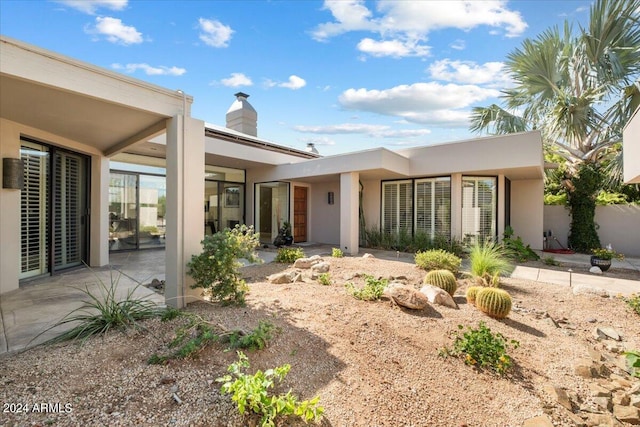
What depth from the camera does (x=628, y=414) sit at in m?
2.71

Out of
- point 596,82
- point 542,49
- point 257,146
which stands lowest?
point 257,146

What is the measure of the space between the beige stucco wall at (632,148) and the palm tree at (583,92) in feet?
13.5

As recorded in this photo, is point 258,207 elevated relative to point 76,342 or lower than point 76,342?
elevated

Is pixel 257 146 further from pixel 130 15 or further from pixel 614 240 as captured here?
pixel 614 240

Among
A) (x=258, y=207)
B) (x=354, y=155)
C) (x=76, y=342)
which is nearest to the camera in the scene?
(x=76, y=342)

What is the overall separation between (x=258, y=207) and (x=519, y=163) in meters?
9.13

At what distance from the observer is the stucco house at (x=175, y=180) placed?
409cm

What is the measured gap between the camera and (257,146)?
11703mm

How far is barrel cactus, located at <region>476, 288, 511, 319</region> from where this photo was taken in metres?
4.41

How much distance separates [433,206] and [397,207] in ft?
4.40

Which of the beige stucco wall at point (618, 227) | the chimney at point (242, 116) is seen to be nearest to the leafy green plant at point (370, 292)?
the beige stucco wall at point (618, 227)

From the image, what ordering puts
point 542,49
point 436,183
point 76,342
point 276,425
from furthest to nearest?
point 542,49 → point 436,183 → point 76,342 → point 276,425

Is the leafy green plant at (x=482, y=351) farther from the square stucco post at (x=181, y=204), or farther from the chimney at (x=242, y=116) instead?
the chimney at (x=242, y=116)


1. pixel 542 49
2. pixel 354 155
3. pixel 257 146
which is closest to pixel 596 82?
pixel 542 49
